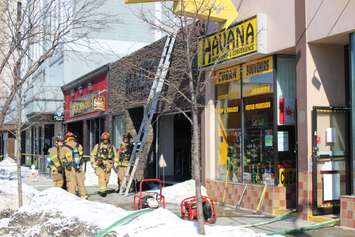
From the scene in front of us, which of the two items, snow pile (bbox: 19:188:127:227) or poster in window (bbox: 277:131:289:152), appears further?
poster in window (bbox: 277:131:289:152)

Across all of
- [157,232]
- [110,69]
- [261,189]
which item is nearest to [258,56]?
[261,189]

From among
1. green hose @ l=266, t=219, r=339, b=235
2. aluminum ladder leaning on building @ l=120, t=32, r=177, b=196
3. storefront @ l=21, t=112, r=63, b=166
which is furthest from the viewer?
storefront @ l=21, t=112, r=63, b=166

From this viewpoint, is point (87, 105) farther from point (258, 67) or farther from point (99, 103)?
point (258, 67)

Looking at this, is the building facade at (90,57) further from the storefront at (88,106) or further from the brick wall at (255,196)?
the brick wall at (255,196)

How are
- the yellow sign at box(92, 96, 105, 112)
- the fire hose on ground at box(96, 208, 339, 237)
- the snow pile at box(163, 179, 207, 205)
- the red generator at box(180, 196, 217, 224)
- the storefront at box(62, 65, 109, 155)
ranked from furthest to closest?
the storefront at box(62, 65, 109, 155) → the yellow sign at box(92, 96, 105, 112) → the snow pile at box(163, 179, 207, 205) → the red generator at box(180, 196, 217, 224) → the fire hose on ground at box(96, 208, 339, 237)

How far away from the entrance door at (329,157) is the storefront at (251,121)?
1280 mm

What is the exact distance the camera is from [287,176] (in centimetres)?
1246

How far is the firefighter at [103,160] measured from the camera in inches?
658

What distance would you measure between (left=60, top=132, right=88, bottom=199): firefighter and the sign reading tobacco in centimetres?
798

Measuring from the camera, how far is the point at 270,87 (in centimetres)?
1266

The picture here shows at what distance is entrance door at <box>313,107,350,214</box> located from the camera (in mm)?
10928

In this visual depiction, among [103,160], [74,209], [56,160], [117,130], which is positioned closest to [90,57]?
[117,130]

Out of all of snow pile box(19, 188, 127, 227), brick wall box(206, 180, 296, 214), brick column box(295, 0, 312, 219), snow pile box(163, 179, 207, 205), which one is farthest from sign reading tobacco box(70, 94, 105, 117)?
brick column box(295, 0, 312, 219)

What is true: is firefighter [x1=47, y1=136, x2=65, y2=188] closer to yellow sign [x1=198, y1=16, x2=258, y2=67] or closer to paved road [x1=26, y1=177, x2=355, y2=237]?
paved road [x1=26, y1=177, x2=355, y2=237]
